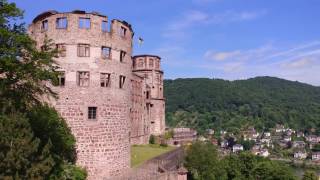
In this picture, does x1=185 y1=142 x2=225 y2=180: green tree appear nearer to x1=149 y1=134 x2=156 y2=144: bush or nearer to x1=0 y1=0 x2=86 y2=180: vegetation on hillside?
x1=149 y1=134 x2=156 y2=144: bush

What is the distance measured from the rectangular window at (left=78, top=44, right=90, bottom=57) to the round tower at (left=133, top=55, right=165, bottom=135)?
39315mm

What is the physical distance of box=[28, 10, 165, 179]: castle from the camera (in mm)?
28609

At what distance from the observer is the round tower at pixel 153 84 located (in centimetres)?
6875

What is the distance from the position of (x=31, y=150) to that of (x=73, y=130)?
7.98 m

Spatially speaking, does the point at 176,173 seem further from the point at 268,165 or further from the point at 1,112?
the point at 268,165

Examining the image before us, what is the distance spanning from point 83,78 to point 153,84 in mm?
40833

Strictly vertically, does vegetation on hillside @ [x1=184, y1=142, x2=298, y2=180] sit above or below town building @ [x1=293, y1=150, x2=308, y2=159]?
above

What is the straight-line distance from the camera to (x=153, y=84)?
6950 cm

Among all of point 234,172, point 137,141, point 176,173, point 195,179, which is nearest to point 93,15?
point 176,173

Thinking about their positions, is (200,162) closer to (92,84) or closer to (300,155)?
(92,84)

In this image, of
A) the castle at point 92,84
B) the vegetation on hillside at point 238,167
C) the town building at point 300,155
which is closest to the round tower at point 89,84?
the castle at point 92,84

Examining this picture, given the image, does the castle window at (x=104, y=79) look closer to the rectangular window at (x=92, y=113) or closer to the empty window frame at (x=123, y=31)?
the rectangular window at (x=92, y=113)

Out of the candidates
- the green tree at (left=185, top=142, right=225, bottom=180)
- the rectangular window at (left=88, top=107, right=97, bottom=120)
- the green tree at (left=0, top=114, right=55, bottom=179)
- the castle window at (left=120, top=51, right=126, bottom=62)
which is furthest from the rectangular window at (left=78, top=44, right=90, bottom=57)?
the green tree at (left=185, top=142, right=225, bottom=180)

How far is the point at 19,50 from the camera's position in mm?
21859
